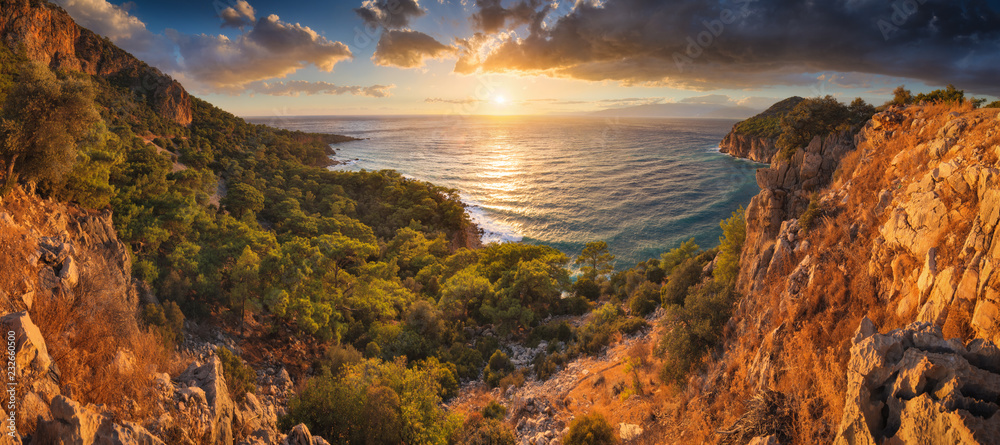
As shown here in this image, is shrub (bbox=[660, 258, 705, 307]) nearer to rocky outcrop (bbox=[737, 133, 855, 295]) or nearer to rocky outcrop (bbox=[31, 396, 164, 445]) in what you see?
rocky outcrop (bbox=[737, 133, 855, 295])

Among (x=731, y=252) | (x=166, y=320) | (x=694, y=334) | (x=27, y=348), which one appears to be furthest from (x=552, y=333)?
(x=27, y=348)

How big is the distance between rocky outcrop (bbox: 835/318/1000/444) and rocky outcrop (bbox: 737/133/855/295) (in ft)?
34.0

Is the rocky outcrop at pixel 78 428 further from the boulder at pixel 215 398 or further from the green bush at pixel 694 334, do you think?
the green bush at pixel 694 334

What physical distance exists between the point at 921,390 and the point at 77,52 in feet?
282

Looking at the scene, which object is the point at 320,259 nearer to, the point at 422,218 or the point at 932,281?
the point at 932,281

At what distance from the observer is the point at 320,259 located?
24.0 meters

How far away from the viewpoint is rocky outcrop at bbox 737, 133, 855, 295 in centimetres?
1702

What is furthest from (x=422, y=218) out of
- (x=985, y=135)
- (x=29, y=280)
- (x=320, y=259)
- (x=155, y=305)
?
(x=985, y=135)

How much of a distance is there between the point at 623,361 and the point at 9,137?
97.6ft

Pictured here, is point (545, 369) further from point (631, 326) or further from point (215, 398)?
point (215, 398)

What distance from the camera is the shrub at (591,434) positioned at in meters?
14.2

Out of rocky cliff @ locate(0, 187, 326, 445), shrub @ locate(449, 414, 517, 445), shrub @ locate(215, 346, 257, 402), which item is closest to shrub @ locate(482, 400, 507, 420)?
shrub @ locate(449, 414, 517, 445)

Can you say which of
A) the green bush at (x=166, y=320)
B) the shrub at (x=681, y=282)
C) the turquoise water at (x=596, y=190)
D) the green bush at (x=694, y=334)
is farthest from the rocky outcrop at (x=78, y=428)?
Result: the turquoise water at (x=596, y=190)

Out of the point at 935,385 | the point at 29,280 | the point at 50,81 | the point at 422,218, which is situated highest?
the point at 50,81
